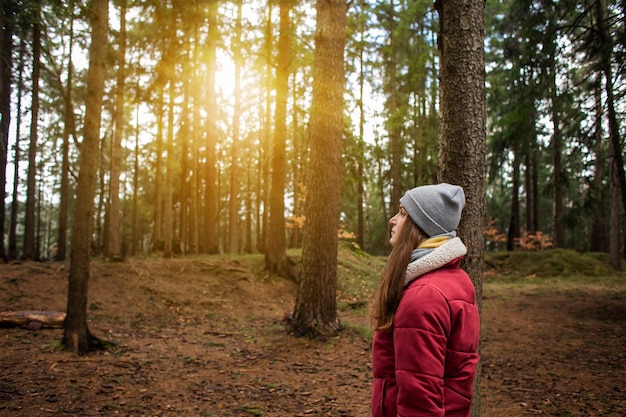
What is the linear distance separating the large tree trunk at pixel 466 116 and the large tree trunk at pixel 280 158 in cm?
1024

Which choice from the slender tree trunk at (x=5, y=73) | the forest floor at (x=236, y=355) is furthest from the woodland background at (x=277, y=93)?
the forest floor at (x=236, y=355)

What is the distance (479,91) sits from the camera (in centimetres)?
349

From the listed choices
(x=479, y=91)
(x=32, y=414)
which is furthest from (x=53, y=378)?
(x=479, y=91)

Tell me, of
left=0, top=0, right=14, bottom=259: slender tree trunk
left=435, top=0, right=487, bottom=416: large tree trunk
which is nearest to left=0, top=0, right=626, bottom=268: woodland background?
left=0, top=0, right=14, bottom=259: slender tree trunk

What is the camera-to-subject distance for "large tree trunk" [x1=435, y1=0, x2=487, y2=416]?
3395 mm

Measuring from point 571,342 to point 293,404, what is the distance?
5748mm

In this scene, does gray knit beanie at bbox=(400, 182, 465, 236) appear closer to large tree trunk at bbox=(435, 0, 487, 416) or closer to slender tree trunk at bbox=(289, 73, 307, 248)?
large tree trunk at bbox=(435, 0, 487, 416)

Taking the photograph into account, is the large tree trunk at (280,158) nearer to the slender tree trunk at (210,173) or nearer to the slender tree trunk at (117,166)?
the slender tree trunk at (210,173)

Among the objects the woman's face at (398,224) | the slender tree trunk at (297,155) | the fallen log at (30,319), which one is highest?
the slender tree trunk at (297,155)

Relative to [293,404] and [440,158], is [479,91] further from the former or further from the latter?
[293,404]

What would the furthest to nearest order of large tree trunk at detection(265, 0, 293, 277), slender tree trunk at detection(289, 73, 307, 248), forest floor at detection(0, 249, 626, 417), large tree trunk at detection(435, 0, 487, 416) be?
slender tree trunk at detection(289, 73, 307, 248) → large tree trunk at detection(265, 0, 293, 277) → forest floor at detection(0, 249, 626, 417) → large tree trunk at detection(435, 0, 487, 416)

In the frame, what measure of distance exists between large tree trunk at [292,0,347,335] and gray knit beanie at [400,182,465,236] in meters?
5.92

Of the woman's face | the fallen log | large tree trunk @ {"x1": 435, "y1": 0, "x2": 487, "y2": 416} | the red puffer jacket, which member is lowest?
the fallen log

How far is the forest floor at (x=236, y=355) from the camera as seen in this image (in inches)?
201
